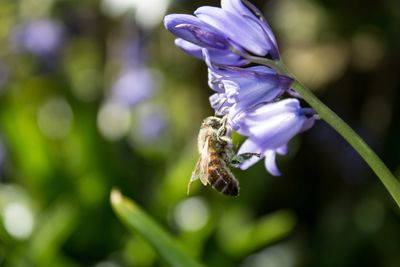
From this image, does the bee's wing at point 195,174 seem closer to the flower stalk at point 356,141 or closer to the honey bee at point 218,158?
the honey bee at point 218,158

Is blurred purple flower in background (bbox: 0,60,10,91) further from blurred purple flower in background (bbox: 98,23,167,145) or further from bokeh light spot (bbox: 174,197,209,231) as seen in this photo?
bokeh light spot (bbox: 174,197,209,231)

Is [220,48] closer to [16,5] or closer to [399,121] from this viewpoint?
[399,121]

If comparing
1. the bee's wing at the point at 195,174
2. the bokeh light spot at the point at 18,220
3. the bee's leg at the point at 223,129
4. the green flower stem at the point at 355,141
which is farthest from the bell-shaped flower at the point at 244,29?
the bokeh light spot at the point at 18,220

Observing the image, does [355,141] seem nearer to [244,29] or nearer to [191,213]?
[244,29]

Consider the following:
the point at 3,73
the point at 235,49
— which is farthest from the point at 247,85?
the point at 3,73

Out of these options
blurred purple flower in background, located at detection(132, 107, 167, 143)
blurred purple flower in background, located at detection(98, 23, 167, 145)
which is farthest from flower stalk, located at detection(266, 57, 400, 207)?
blurred purple flower in background, located at detection(132, 107, 167, 143)
